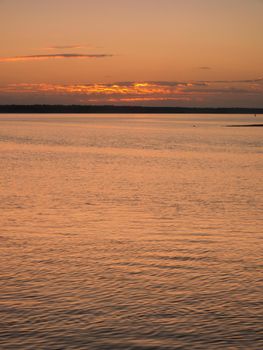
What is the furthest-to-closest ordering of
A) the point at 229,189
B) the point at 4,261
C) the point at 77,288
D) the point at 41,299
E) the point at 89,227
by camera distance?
the point at 229,189 < the point at 89,227 < the point at 4,261 < the point at 77,288 < the point at 41,299

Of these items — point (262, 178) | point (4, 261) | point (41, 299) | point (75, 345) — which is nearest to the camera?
point (75, 345)

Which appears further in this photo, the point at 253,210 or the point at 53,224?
the point at 253,210

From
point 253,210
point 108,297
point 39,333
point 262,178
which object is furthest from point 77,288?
point 262,178

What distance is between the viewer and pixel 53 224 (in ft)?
72.5

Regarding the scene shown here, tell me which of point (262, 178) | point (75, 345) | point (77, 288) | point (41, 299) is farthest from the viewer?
point (262, 178)

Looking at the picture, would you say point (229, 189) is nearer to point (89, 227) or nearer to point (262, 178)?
point (262, 178)

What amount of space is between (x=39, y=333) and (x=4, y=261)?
565cm

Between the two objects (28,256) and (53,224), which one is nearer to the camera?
(28,256)

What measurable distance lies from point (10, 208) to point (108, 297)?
13621 millimetres

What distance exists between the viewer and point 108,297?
43.4 feet

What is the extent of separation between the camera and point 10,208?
25984 mm

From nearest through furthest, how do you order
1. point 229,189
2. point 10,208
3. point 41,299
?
point 41,299 < point 10,208 < point 229,189

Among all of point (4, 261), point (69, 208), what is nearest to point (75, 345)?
point (4, 261)

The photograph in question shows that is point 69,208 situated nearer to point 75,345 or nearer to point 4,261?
point 4,261
